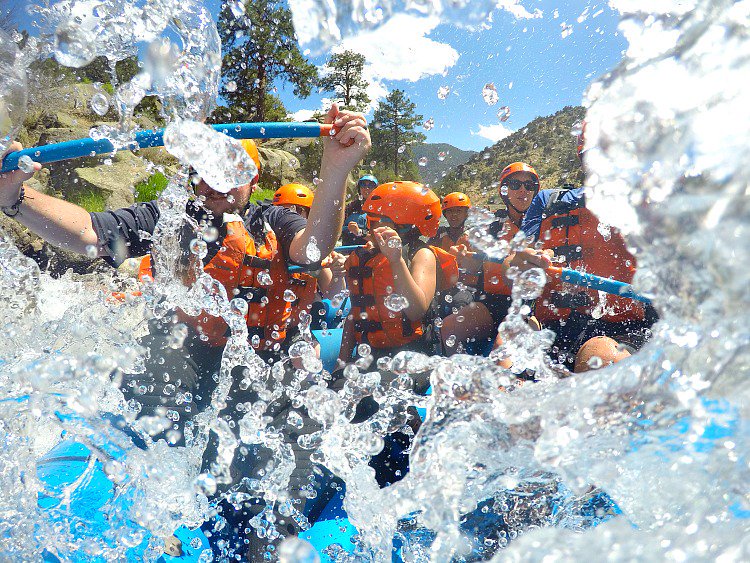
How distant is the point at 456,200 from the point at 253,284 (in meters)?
3.22

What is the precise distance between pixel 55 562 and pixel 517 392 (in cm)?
127

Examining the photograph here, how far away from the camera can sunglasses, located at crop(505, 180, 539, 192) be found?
3.70 m

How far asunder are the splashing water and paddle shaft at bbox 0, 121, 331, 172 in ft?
0.59

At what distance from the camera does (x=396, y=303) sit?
2.66m

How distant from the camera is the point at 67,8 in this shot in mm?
1959

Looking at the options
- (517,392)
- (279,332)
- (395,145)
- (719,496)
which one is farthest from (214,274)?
(395,145)

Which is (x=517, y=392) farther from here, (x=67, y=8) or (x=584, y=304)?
(x=67, y=8)

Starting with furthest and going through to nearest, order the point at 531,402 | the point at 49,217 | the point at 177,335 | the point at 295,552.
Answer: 1. the point at 177,335
2. the point at 49,217
3. the point at 531,402
4. the point at 295,552

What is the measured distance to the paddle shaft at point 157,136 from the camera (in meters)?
1.98

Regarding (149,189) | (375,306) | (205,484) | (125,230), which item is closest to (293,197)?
(375,306)

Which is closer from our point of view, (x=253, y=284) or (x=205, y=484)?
(x=205, y=484)

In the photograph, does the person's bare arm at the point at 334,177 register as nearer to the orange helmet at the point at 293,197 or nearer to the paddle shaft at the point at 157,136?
the paddle shaft at the point at 157,136

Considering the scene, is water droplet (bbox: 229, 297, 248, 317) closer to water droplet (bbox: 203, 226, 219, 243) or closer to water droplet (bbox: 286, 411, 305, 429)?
water droplet (bbox: 203, 226, 219, 243)

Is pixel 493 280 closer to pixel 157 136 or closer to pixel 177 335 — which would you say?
pixel 177 335
